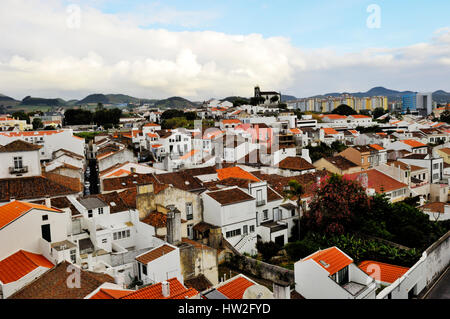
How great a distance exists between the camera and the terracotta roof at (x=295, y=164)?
38969 mm

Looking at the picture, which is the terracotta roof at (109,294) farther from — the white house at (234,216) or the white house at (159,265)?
the white house at (234,216)

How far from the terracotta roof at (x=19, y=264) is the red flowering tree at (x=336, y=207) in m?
16.2

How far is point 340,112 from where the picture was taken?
376ft

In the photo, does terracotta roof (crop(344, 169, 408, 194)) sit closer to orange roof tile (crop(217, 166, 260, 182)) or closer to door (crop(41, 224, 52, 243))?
orange roof tile (crop(217, 166, 260, 182))

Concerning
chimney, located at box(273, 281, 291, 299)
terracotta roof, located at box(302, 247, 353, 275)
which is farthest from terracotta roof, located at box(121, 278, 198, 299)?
terracotta roof, located at box(302, 247, 353, 275)

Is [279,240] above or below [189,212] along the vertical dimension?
below

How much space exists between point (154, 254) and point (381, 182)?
2391 centimetres

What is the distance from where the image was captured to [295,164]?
3978cm

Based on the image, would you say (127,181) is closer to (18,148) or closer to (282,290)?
(18,148)

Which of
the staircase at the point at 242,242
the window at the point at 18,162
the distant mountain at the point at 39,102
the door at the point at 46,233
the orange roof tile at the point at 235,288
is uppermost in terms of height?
the distant mountain at the point at 39,102

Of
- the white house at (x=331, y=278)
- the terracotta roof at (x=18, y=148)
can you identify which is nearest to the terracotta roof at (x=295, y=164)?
the white house at (x=331, y=278)

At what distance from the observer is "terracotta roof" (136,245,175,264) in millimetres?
16062

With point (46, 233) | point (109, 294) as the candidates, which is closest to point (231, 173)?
point (46, 233)

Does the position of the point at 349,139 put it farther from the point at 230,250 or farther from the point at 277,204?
the point at 230,250
